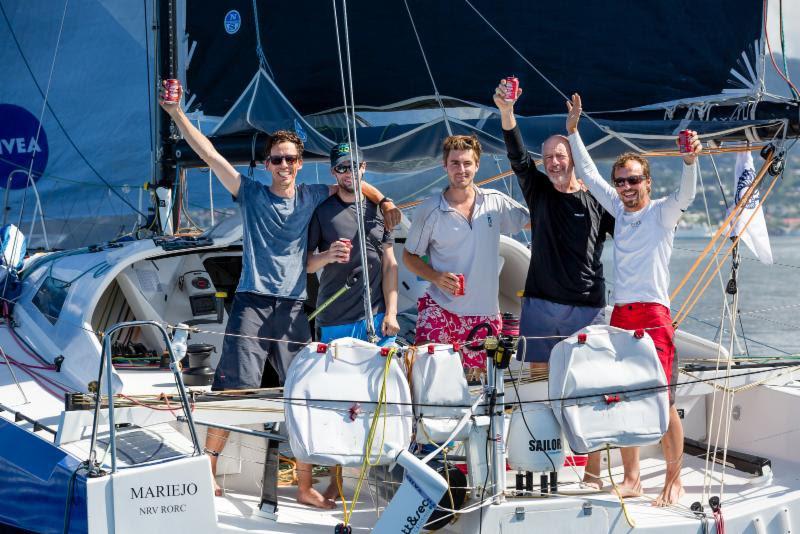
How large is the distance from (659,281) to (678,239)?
121 feet

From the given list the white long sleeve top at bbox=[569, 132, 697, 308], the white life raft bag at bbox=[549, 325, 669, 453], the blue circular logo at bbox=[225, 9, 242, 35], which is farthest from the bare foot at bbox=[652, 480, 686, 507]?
the blue circular logo at bbox=[225, 9, 242, 35]

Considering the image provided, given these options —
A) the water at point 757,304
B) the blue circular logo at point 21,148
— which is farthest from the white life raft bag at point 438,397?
the blue circular logo at point 21,148

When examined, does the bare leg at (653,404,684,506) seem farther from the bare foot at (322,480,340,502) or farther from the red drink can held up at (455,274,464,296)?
the bare foot at (322,480,340,502)

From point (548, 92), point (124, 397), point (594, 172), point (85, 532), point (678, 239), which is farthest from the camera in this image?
point (678, 239)

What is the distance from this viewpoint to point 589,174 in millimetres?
4551

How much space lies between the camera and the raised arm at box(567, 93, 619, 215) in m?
4.49

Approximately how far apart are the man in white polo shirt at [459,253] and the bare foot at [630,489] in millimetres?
742

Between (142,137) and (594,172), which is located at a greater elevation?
(142,137)

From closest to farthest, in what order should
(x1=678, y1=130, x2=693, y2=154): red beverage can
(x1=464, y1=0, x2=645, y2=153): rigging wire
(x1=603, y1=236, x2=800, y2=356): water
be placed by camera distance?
(x1=678, y1=130, x2=693, y2=154): red beverage can → (x1=464, y1=0, x2=645, y2=153): rigging wire → (x1=603, y1=236, x2=800, y2=356): water

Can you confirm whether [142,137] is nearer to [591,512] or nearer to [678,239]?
[591,512]

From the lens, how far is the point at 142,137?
9.30 meters

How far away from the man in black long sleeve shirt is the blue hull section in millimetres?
1864

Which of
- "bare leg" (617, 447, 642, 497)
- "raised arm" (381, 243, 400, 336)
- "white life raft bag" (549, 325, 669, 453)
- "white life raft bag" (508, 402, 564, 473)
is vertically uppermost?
"raised arm" (381, 243, 400, 336)

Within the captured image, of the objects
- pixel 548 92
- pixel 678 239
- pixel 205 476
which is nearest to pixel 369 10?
pixel 548 92
